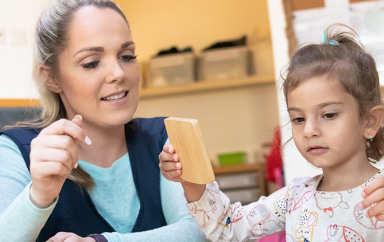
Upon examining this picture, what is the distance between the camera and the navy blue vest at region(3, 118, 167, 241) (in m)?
1.16

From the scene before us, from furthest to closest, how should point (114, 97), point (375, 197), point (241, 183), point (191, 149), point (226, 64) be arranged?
point (226, 64) → point (241, 183) → point (114, 97) → point (191, 149) → point (375, 197)

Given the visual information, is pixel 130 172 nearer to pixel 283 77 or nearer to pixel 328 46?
pixel 283 77

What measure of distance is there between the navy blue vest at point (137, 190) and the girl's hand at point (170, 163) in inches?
7.1

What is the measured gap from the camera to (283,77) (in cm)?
117

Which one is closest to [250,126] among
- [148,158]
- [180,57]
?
[180,57]

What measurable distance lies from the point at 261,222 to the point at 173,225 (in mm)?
201

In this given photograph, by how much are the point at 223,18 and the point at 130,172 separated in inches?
123

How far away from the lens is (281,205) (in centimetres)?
115

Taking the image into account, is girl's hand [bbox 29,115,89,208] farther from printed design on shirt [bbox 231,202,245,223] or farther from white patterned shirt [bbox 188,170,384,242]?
printed design on shirt [bbox 231,202,245,223]

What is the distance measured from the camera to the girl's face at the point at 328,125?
1004 millimetres

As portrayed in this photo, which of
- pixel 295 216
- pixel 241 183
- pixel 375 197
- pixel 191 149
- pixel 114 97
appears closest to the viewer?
pixel 375 197

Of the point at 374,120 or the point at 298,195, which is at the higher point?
the point at 374,120

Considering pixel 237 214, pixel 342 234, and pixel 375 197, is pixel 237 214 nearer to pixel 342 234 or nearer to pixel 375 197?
pixel 342 234

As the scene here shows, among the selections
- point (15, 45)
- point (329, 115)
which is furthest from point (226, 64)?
point (329, 115)
